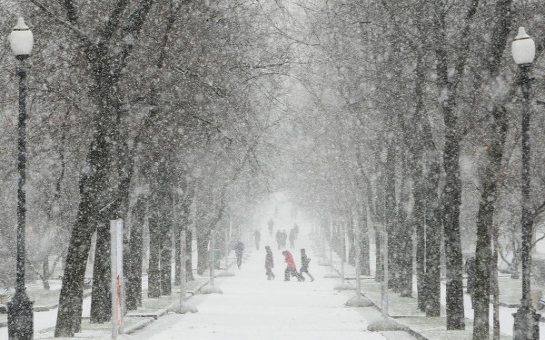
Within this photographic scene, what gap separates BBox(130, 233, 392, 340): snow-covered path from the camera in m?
20.3

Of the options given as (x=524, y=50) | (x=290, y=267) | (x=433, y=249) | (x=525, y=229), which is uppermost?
(x=524, y=50)

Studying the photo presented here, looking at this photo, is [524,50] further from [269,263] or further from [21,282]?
[269,263]

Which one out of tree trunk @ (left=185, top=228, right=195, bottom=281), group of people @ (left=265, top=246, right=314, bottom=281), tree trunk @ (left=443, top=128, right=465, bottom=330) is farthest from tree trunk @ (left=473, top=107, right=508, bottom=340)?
group of people @ (left=265, top=246, right=314, bottom=281)

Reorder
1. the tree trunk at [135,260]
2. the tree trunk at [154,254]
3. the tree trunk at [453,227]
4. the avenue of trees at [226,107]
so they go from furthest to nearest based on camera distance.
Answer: the tree trunk at [154,254] → the tree trunk at [135,260] → the tree trunk at [453,227] → the avenue of trees at [226,107]

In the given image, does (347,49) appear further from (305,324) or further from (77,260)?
(77,260)

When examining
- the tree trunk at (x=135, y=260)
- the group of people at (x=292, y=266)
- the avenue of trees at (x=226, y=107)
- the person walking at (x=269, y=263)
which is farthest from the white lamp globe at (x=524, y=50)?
the person walking at (x=269, y=263)

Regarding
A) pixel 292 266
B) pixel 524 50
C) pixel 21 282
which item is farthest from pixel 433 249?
pixel 292 266

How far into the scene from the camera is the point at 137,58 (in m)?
22.1

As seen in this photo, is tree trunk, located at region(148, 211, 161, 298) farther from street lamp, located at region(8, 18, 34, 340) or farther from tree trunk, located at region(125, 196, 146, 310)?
street lamp, located at region(8, 18, 34, 340)

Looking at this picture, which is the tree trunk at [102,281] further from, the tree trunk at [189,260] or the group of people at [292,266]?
the group of people at [292,266]

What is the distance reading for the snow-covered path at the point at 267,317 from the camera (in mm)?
20344

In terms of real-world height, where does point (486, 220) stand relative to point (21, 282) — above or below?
above

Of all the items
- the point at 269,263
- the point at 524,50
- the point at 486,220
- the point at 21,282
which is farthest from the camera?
the point at 269,263

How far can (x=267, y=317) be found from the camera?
82.4 feet
